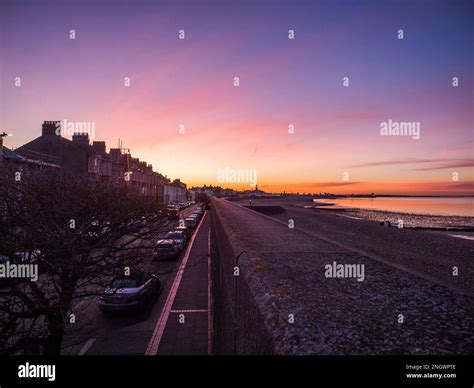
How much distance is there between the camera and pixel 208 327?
1091 centimetres

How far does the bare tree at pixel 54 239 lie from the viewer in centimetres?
616

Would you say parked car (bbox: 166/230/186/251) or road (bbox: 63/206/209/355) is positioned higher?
parked car (bbox: 166/230/186/251)

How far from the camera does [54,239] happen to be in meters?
6.34

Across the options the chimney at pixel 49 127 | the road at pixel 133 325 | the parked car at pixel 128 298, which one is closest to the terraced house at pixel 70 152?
the chimney at pixel 49 127

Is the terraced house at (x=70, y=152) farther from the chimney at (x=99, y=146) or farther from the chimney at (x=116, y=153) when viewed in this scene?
Result: the chimney at (x=116, y=153)

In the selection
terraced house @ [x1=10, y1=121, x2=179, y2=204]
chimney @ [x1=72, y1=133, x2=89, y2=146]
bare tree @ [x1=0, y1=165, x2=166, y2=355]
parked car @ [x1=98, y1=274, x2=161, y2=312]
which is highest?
chimney @ [x1=72, y1=133, x2=89, y2=146]

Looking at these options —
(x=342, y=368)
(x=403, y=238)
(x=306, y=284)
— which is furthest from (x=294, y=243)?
(x=403, y=238)

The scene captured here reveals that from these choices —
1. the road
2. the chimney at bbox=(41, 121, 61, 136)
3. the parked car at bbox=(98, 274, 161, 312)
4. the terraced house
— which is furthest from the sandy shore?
the chimney at bbox=(41, 121, 61, 136)

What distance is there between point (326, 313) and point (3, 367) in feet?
10.2

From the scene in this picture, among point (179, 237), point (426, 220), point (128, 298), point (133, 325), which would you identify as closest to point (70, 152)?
point (179, 237)

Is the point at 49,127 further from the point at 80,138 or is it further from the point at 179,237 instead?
the point at 179,237

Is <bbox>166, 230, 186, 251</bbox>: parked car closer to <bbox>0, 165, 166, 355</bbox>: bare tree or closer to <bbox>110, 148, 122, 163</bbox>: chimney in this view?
<bbox>0, 165, 166, 355</bbox>: bare tree

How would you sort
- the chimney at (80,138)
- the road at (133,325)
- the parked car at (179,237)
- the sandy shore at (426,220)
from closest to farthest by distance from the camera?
the road at (133,325), the parked car at (179,237), the chimney at (80,138), the sandy shore at (426,220)

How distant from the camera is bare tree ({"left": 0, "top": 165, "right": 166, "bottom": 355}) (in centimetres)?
616
